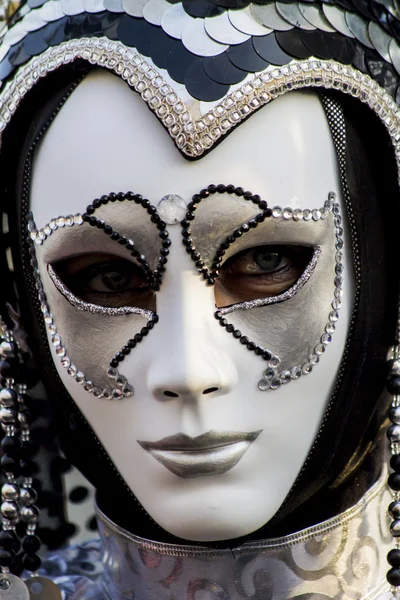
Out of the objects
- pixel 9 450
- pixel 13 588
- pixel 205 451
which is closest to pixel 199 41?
pixel 205 451

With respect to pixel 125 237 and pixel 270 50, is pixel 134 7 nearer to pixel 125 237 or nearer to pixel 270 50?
pixel 270 50

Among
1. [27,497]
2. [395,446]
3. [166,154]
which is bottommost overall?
[27,497]

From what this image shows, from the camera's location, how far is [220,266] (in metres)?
1.81

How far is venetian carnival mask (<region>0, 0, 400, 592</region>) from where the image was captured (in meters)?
1.80

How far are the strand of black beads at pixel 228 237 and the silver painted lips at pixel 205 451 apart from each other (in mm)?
235

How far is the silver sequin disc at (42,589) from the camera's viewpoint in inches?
82.6

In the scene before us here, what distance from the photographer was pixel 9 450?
2.11 m

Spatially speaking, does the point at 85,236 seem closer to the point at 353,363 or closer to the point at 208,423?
the point at 208,423

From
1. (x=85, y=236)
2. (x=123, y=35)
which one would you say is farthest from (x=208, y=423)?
(x=123, y=35)

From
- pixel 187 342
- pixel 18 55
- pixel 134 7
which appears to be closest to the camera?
pixel 187 342

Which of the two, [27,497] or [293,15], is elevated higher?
[293,15]

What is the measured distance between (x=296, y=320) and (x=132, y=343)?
0.84 feet

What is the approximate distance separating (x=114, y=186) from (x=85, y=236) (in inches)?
3.7

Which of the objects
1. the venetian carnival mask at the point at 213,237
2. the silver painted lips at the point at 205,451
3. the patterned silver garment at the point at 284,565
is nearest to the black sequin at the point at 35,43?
the venetian carnival mask at the point at 213,237
